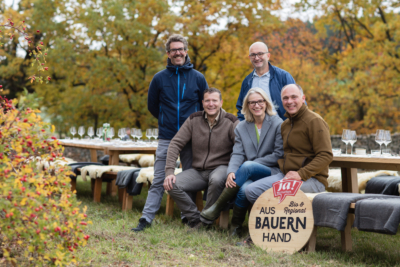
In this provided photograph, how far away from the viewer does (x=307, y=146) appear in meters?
3.89

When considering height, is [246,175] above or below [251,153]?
below

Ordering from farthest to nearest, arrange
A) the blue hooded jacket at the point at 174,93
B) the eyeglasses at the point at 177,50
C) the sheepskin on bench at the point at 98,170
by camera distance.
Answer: the sheepskin on bench at the point at 98,170, the blue hooded jacket at the point at 174,93, the eyeglasses at the point at 177,50

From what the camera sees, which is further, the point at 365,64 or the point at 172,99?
the point at 365,64

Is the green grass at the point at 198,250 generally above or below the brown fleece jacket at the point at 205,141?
below

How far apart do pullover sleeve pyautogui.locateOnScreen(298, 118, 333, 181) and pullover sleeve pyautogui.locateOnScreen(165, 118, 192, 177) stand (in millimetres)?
1393

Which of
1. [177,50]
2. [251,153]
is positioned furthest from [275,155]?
[177,50]

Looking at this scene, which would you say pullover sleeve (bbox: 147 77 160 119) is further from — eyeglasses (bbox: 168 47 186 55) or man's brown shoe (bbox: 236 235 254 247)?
man's brown shoe (bbox: 236 235 254 247)

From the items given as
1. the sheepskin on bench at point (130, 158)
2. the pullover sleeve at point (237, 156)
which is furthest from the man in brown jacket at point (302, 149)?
the sheepskin on bench at point (130, 158)

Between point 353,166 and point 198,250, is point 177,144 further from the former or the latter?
point 353,166

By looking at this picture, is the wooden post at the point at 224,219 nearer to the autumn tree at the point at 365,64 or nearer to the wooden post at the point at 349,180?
the wooden post at the point at 349,180

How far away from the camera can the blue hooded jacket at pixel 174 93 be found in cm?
475

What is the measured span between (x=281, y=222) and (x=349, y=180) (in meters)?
1.42

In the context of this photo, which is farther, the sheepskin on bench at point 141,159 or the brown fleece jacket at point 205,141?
the sheepskin on bench at point 141,159

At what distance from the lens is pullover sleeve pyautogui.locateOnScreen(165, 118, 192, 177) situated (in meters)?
4.57
